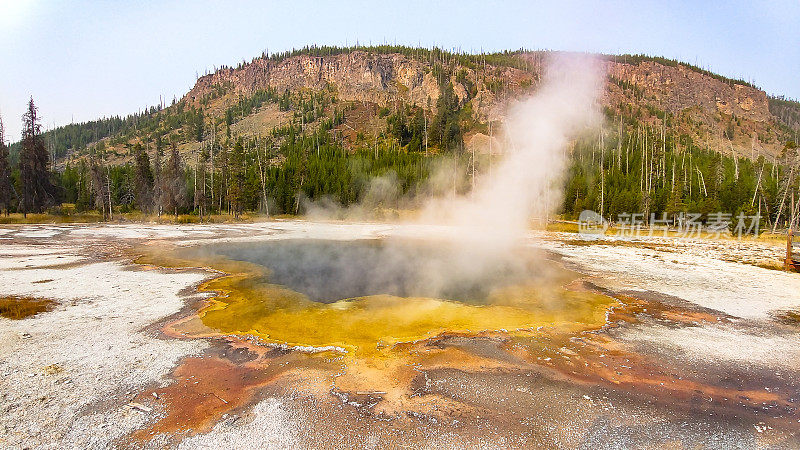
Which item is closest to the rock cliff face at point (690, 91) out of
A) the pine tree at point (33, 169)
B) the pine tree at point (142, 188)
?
the pine tree at point (142, 188)

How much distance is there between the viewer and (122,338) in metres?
8.86

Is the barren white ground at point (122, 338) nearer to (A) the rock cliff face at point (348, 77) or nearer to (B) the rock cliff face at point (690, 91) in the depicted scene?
(A) the rock cliff face at point (348, 77)

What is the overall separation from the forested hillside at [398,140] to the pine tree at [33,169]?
4.12ft

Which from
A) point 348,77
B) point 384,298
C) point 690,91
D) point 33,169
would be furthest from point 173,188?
point 690,91

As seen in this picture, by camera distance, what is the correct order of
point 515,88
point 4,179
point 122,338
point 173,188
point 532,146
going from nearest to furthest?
point 122,338
point 532,146
point 4,179
point 173,188
point 515,88

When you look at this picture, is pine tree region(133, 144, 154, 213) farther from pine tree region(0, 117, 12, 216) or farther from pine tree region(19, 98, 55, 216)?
pine tree region(0, 117, 12, 216)

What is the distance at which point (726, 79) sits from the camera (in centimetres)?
18400

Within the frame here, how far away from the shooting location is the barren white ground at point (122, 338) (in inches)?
218

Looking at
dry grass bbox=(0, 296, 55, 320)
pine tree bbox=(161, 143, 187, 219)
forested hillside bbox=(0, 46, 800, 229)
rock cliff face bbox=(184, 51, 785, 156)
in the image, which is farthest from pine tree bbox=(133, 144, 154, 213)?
rock cliff face bbox=(184, 51, 785, 156)

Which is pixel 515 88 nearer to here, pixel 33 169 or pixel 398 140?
pixel 398 140

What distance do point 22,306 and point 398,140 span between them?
98.9 meters

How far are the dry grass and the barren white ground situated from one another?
16.1 inches

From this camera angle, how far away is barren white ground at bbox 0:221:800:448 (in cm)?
554

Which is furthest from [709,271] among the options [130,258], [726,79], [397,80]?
[726,79]
